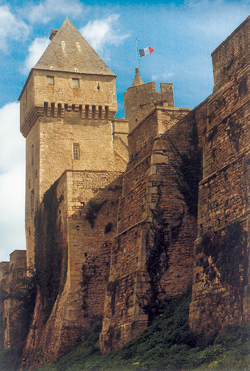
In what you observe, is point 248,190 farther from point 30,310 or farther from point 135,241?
point 30,310

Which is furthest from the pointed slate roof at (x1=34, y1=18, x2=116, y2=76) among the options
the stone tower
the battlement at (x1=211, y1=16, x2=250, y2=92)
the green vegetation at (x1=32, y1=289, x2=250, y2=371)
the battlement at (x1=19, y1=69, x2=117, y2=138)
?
the green vegetation at (x1=32, y1=289, x2=250, y2=371)

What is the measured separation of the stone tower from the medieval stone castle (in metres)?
0.07

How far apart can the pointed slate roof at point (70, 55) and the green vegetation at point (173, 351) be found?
59.4 feet

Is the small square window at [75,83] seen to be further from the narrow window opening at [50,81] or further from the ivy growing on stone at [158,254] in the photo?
the ivy growing on stone at [158,254]

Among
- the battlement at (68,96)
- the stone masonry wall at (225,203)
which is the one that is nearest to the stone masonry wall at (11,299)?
the battlement at (68,96)

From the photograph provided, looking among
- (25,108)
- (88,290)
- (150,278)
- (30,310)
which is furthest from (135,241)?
(25,108)

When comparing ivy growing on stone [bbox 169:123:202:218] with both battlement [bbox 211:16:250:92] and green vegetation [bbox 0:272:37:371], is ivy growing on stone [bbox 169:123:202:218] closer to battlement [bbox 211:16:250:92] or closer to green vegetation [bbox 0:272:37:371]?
battlement [bbox 211:16:250:92]

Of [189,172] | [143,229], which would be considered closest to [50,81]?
[189,172]

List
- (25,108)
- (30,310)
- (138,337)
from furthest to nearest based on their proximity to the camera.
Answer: (25,108), (30,310), (138,337)

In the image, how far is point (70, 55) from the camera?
34.5 m

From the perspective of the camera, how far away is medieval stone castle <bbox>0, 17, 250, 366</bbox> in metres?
15.9

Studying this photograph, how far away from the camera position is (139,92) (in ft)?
118

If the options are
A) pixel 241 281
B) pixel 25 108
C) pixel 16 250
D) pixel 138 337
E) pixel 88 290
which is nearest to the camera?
pixel 241 281

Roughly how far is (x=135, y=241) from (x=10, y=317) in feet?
61.5
